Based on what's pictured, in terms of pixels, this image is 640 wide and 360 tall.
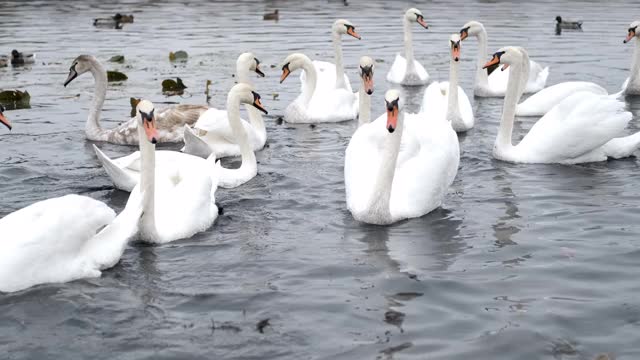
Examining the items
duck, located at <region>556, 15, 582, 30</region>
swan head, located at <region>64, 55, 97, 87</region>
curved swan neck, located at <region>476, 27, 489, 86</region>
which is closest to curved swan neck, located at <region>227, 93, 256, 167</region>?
swan head, located at <region>64, 55, 97, 87</region>

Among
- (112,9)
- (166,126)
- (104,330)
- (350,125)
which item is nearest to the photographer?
(104,330)

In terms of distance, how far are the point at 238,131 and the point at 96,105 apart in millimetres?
3471

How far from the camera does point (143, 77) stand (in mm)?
19984

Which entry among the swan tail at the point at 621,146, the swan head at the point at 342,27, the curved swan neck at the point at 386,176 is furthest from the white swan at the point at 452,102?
the curved swan neck at the point at 386,176

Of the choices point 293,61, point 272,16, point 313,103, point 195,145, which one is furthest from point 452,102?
point 272,16

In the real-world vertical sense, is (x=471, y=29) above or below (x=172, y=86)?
above

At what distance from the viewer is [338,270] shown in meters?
8.21

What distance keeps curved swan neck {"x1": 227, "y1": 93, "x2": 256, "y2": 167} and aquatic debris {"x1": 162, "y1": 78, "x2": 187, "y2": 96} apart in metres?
6.19

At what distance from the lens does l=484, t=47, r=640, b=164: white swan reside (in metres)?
11.7

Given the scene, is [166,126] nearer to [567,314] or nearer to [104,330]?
[104,330]

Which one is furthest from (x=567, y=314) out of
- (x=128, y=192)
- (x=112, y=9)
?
(x=112, y=9)

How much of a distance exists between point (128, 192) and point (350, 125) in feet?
17.3

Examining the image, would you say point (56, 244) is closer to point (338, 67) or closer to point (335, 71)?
point (338, 67)

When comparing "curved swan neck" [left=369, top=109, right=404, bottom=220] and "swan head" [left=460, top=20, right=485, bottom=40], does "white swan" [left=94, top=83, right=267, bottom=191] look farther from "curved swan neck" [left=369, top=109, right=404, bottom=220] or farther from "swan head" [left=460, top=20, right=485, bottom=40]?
"swan head" [left=460, top=20, right=485, bottom=40]
